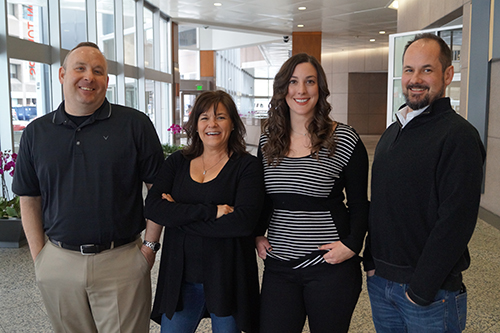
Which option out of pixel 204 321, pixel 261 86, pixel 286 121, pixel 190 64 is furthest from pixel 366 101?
pixel 286 121

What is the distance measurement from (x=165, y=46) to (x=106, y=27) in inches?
183

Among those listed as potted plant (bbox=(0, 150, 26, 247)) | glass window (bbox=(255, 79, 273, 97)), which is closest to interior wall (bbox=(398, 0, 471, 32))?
potted plant (bbox=(0, 150, 26, 247))

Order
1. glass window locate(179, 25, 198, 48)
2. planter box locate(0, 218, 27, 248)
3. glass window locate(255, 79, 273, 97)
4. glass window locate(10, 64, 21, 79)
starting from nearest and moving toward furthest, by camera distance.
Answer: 1. planter box locate(0, 218, 27, 248)
2. glass window locate(10, 64, 21, 79)
3. glass window locate(179, 25, 198, 48)
4. glass window locate(255, 79, 273, 97)

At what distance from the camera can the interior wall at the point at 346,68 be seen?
22781 millimetres

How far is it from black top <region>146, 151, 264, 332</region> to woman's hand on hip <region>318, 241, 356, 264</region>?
328 millimetres

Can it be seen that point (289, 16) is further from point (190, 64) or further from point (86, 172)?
point (86, 172)

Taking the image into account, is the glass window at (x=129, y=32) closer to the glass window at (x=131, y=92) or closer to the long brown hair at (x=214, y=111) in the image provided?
the glass window at (x=131, y=92)

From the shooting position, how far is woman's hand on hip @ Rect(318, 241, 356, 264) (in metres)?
1.80

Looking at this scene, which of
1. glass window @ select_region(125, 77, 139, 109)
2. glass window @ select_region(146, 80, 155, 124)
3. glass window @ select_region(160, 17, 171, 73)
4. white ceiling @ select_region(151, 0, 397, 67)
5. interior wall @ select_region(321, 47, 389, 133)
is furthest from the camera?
interior wall @ select_region(321, 47, 389, 133)

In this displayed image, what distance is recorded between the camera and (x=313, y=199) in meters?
1.85

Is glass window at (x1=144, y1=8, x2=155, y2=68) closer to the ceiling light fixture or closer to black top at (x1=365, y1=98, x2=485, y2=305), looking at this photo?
the ceiling light fixture

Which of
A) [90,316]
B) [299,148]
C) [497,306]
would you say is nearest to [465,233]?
[299,148]

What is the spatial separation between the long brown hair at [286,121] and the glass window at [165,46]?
12.3m

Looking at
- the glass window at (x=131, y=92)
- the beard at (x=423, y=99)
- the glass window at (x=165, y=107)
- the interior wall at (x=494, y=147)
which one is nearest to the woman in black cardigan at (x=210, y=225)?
the beard at (x=423, y=99)
